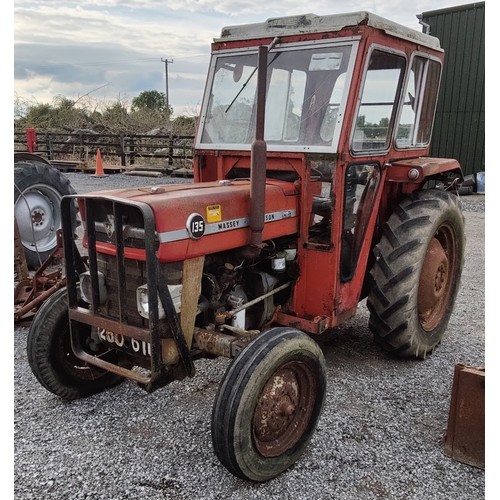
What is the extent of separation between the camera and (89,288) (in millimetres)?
2996

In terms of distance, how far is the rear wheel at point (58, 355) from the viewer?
328 cm

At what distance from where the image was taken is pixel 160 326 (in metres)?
2.78

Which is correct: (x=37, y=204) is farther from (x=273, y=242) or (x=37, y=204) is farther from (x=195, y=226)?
(x=195, y=226)

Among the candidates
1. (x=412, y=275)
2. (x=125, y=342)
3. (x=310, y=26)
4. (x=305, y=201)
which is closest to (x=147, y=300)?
(x=125, y=342)

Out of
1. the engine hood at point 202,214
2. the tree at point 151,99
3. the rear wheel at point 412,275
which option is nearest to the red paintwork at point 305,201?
the engine hood at point 202,214

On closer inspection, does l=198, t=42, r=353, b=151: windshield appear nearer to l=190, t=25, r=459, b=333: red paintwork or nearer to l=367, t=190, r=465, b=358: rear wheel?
l=190, t=25, r=459, b=333: red paintwork

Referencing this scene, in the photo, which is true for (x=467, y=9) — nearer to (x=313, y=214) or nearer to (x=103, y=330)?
(x=313, y=214)

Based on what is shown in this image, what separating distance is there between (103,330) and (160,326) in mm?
441

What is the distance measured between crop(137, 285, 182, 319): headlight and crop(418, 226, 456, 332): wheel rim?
6.86ft

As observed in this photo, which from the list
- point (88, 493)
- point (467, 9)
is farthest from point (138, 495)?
point (467, 9)

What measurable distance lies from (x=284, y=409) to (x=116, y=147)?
17.4 m

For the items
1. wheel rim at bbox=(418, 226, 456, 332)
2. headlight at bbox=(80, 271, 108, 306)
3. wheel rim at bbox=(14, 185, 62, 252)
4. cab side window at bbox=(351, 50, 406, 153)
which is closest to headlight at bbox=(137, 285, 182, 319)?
headlight at bbox=(80, 271, 108, 306)

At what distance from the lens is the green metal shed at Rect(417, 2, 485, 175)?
1224cm

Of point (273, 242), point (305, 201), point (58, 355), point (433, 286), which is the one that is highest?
point (305, 201)
